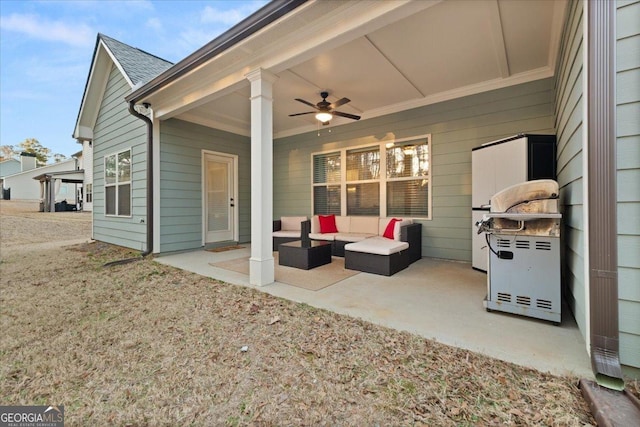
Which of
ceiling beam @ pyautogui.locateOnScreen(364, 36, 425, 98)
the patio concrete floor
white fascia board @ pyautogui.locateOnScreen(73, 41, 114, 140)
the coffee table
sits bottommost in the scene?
the patio concrete floor

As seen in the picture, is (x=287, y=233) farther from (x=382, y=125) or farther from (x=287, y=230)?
(x=382, y=125)

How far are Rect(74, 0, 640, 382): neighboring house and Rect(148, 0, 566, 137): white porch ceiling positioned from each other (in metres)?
0.02

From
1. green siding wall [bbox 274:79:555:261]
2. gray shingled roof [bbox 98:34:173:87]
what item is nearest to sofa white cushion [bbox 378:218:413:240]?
green siding wall [bbox 274:79:555:261]

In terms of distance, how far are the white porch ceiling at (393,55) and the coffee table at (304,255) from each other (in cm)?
254

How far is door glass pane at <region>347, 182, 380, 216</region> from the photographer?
564cm

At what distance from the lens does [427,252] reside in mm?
4961

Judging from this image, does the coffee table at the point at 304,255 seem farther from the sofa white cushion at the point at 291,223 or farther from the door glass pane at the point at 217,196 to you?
the door glass pane at the point at 217,196

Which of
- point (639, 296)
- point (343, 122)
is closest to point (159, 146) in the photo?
point (343, 122)

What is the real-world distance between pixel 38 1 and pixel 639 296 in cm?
1397

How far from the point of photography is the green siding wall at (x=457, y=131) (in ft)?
13.0

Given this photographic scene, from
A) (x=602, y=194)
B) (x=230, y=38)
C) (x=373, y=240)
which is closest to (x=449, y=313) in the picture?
(x=602, y=194)

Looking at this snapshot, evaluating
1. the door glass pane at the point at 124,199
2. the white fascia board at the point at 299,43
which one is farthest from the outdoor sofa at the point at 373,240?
the door glass pane at the point at 124,199

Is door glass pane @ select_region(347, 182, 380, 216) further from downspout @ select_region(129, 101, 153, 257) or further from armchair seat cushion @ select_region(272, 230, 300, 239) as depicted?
downspout @ select_region(129, 101, 153, 257)

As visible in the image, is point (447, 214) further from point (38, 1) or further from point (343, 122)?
point (38, 1)
